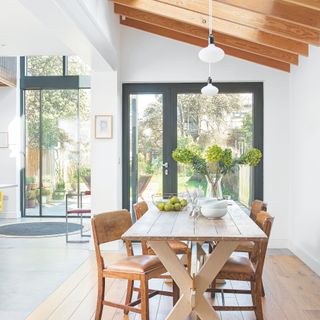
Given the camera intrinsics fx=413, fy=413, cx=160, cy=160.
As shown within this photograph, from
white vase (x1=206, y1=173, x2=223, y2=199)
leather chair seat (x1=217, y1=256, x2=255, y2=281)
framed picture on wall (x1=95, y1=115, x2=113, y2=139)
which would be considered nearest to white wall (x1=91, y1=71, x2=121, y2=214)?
framed picture on wall (x1=95, y1=115, x2=113, y2=139)

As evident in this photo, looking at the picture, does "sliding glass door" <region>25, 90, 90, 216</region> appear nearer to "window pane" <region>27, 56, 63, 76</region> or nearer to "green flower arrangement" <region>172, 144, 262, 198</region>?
"window pane" <region>27, 56, 63, 76</region>

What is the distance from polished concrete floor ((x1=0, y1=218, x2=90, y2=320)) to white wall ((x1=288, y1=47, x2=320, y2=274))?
8.99 ft

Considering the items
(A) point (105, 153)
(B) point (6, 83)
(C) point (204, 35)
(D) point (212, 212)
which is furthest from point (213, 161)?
(B) point (6, 83)

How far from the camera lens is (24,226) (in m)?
7.57

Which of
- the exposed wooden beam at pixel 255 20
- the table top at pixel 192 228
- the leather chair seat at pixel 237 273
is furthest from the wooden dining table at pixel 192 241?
the exposed wooden beam at pixel 255 20

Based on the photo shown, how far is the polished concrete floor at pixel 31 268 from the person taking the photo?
3586 millimetres

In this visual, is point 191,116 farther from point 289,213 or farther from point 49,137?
point 49,137

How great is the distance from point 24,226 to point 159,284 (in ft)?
13.9

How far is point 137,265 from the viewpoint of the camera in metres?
Answer: 2.90

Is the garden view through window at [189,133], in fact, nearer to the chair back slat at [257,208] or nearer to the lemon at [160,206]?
the chair back slat at [257,208]

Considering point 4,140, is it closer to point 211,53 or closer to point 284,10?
point 211,53

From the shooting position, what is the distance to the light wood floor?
331cm

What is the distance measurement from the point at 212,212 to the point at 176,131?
316cm

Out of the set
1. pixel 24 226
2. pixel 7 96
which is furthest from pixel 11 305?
pixel 7 96
